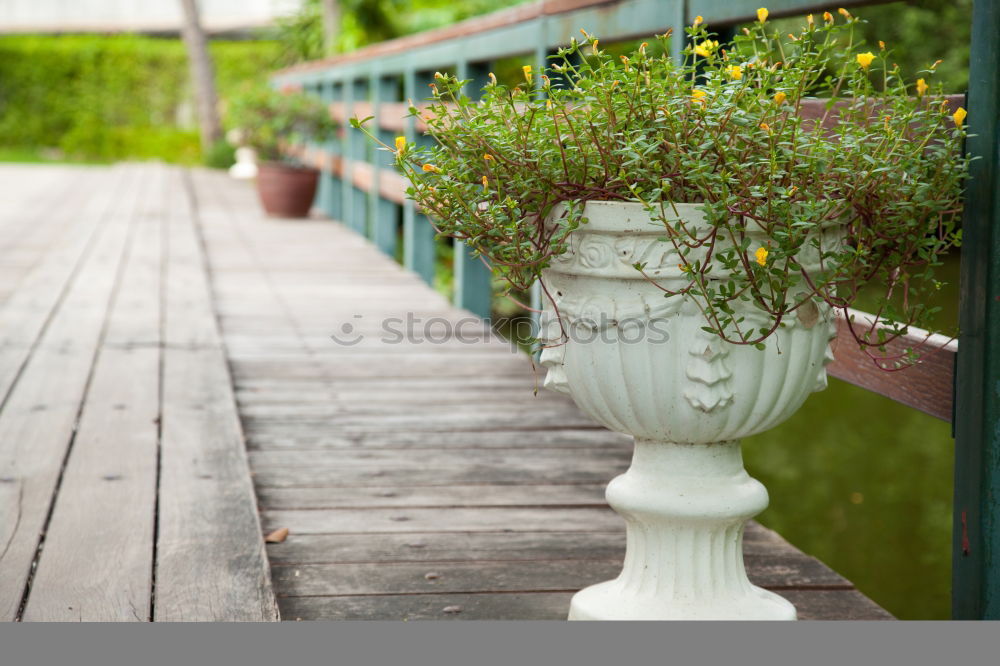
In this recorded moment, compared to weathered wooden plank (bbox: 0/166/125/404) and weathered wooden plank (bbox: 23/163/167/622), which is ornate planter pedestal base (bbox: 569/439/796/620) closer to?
weathered wooden plank (bbox: 23/163/167/622)

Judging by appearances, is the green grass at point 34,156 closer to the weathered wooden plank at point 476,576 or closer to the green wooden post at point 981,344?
the weathered wooden plank at point 476,576

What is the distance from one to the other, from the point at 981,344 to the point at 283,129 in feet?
21.1

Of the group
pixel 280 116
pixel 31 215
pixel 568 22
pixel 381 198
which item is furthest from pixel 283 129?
pixel 568 22

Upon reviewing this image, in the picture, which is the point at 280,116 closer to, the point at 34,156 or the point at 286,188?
the point at 286,188

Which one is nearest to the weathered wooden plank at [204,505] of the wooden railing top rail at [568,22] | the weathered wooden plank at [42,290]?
the weathered wooden plank at [42,290]

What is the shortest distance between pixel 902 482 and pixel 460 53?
287 centimetres

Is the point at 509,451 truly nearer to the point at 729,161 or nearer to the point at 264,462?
the point at 264,462

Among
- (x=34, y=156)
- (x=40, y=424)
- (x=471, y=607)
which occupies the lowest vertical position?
(x=471, y=607)

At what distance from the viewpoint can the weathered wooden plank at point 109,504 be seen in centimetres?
170

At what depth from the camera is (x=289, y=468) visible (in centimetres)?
252

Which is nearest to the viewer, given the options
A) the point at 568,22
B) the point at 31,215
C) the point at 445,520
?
the point at 445,520

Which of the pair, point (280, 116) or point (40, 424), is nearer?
point (40, 424)

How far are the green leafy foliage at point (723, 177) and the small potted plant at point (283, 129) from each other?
6113 millimetres

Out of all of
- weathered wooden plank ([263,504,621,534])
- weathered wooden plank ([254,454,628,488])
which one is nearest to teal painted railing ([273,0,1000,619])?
weathered wooden plank ([263,504,621,534])
